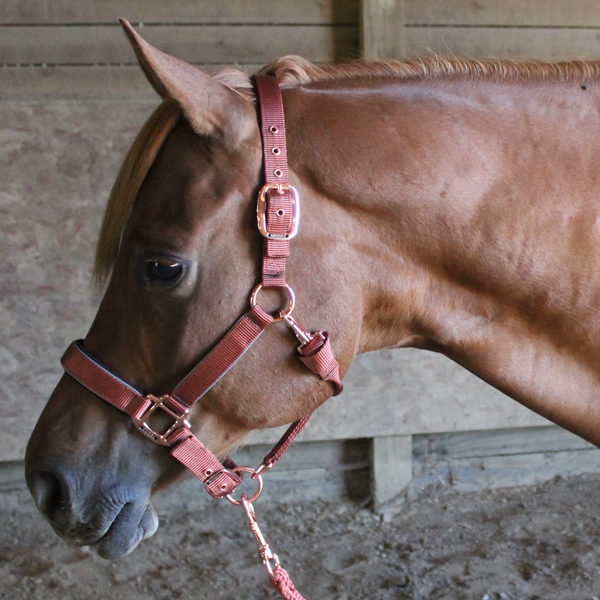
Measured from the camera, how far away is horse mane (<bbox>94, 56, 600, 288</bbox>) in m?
1.00

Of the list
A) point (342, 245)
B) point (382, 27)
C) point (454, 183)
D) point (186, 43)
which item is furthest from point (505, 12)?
point (342, 245)

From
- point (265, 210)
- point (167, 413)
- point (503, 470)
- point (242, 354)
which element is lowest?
point (503, 470)

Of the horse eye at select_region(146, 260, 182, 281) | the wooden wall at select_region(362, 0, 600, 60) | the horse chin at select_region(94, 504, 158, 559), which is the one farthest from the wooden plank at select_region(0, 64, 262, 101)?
the horse chin at select_region(94, 504, 158, 559)

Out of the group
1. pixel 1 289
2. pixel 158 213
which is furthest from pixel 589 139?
pixel 1 289

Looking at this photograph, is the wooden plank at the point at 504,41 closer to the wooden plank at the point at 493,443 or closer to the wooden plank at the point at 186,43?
the wooden plank at the point at 186,43

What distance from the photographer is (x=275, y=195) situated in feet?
3.02

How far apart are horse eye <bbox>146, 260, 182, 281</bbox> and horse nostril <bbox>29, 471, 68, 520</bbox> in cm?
38

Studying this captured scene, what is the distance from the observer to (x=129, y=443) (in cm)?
101

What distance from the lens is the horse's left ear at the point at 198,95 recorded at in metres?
0.80

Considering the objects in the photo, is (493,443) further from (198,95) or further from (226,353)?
(198,95)

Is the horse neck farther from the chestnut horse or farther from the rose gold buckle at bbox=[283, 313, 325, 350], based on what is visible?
the rose gold buckle at bbox=[283, 313, 325, 350]

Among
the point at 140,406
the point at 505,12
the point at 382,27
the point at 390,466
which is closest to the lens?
the point at 140,406

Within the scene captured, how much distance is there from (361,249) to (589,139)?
430 millimetres

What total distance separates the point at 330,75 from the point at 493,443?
2189 millimetres
